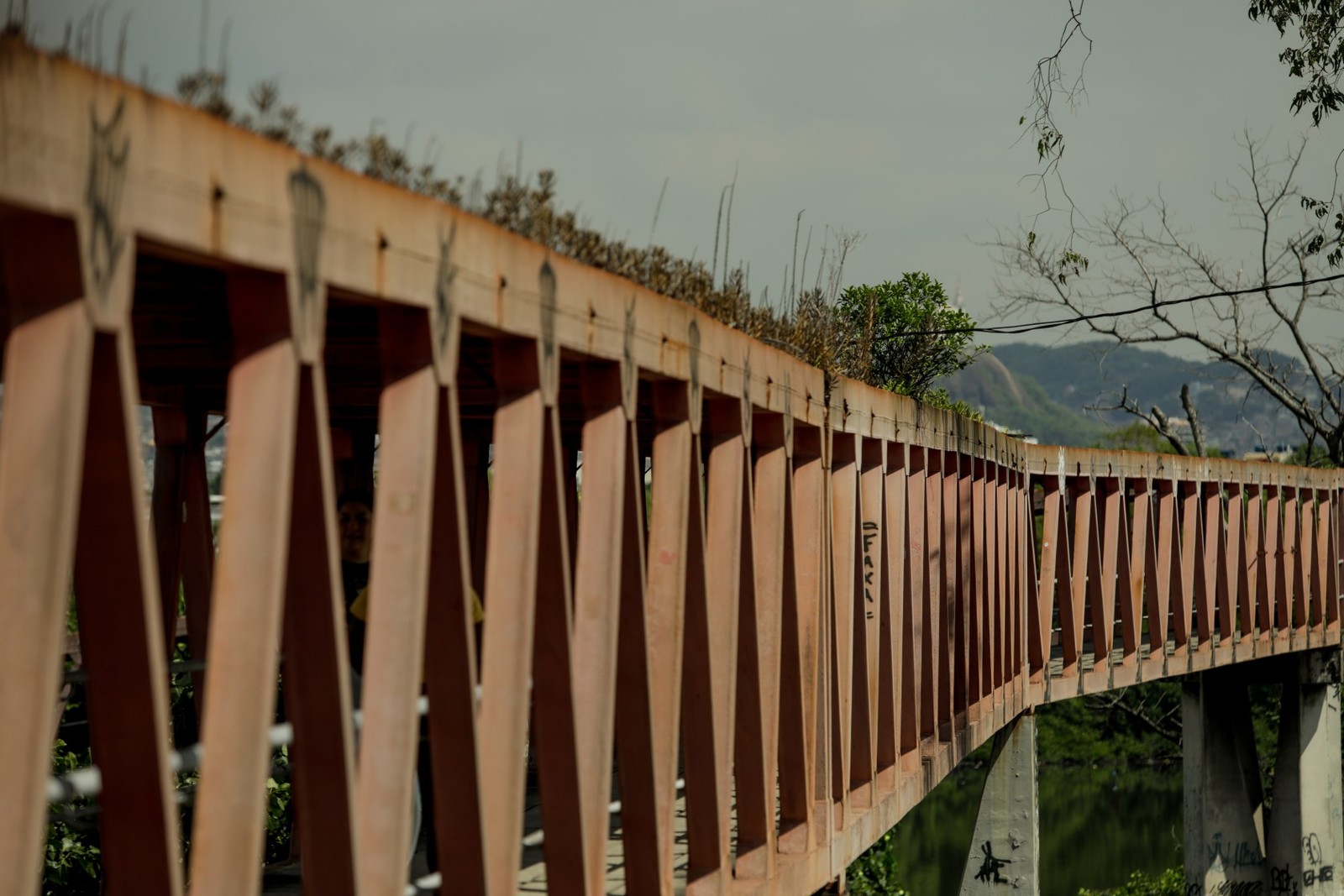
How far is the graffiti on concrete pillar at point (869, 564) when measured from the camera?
10.2 meters

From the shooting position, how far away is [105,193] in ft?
10.1

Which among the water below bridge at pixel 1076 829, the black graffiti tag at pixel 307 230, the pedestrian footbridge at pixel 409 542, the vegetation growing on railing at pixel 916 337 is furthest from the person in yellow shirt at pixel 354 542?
the water below bridge at pixel 1076 829

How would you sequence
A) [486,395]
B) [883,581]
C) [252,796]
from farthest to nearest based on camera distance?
1. [883,581]
2. [486,395]
3. [252,796]

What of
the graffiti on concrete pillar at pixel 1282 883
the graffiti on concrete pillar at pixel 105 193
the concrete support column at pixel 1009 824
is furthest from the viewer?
the graffiti on concrete pillar at pixel 1282 883

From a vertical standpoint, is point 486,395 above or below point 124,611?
above

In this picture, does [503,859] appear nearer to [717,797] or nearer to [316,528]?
[316,528]

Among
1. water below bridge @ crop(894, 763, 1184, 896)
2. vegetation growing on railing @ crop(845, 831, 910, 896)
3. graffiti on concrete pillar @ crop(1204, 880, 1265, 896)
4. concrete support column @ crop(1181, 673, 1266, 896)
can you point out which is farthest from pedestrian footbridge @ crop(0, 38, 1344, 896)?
water below bridge @ crop(894, 763, 1184, 896)

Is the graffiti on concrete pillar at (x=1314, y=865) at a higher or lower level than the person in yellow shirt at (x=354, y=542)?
lower

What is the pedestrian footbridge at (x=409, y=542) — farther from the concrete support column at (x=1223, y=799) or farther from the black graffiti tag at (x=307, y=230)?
the concrete support column at (x=1223, y=799)

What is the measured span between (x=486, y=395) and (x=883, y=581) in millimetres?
3202

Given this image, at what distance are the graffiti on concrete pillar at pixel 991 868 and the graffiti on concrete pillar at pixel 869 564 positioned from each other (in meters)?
6.32

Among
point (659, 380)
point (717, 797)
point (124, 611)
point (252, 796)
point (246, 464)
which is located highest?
point (659, 380)

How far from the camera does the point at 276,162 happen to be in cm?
360

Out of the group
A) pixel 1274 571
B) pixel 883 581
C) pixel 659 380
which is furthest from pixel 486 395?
pixel 1274 571
